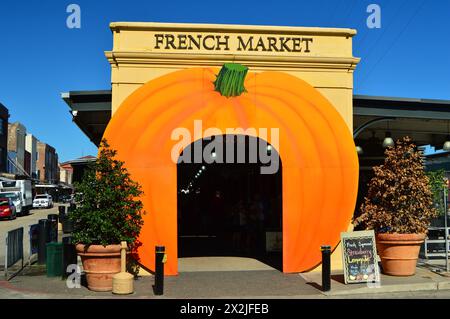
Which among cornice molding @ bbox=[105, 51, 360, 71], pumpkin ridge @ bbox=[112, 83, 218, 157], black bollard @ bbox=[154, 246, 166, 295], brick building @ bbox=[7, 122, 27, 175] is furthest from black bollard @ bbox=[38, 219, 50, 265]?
brick building @ bbox=[7, 122, 27, 175]

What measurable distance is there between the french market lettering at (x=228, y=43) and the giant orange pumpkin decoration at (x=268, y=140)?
665 millimetres

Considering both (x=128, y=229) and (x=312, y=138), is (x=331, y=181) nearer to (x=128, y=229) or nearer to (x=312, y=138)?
(x=312, y=138)

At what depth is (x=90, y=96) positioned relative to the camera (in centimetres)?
1283

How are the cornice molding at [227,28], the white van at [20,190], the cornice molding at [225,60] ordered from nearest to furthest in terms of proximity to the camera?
1. the cornice molding at [225,60]
2. the cornice molding at [227,28]
3. the white van at [20,190]

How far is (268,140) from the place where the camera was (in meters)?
12.5

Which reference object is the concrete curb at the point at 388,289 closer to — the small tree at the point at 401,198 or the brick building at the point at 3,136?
the small tree at the point at 401,198

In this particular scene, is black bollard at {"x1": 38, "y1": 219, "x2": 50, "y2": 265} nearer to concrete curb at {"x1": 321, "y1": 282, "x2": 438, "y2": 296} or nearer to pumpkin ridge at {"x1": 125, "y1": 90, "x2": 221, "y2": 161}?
pumpkin ridge at {"x1": 125, "y1": 90, "x2": 221, "y2": 161}

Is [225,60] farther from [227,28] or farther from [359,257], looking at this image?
[359,257]

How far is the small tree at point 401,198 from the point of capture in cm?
1169

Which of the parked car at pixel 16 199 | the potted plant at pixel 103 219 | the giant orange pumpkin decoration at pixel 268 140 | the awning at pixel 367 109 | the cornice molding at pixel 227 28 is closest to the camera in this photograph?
the potted plant at pixel 103 219

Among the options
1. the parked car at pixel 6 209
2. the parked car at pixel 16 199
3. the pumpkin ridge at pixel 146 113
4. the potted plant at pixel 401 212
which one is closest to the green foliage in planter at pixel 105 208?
the pumpkin ridge at pixel 146 113

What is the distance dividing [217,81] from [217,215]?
9284 mm

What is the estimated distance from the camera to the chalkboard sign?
10781mm

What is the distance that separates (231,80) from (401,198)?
479cm
